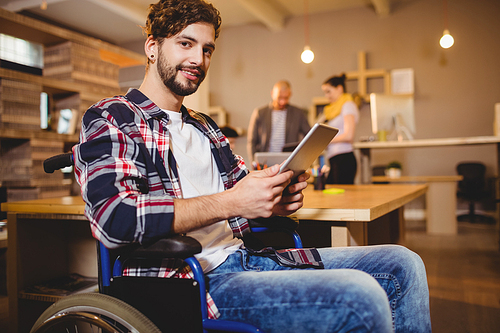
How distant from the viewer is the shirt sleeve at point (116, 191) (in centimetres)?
70

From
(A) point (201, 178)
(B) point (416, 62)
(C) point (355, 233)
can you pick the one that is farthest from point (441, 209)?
(A) point (201, 178)

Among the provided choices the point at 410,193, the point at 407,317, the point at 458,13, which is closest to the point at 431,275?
the point at 410,193

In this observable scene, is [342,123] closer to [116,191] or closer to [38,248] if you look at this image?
[38,248]

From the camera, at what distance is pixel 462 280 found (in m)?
2.51

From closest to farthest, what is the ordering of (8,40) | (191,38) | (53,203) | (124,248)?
(124,248) < (191,38) < (53,203) < (8,40)

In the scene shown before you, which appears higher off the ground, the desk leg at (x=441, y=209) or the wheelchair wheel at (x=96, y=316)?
the wheelchair wheel at (x=96, y=316)

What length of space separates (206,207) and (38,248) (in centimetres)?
107

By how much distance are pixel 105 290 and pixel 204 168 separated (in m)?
0.38

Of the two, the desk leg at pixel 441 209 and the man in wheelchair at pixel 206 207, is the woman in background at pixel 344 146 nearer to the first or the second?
the desk leg at pixel 441 209

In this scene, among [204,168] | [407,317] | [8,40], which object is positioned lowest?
[407,317]

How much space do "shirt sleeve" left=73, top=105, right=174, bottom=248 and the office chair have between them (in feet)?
17.3

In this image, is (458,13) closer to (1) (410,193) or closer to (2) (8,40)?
(1) (410,193)

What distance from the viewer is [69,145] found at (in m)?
3.12

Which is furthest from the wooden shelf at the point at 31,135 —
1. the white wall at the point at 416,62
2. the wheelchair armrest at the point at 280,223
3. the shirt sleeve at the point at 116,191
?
the white wall at the point at 416,62
